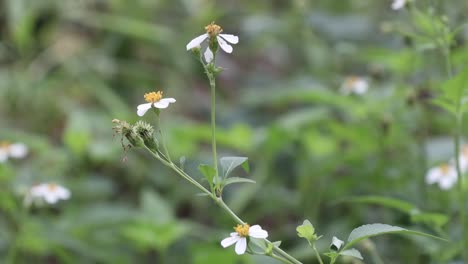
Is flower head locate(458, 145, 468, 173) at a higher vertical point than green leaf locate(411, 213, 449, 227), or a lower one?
higher

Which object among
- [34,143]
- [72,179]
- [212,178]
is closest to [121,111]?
[72,179]

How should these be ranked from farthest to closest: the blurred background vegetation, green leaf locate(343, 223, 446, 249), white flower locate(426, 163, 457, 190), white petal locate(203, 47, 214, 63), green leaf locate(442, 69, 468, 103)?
the blurred background vegetation
white flower locate(426, 163, 457, 190)
green leaf locate(442, 69, 468, 103)
white petal locate(203, 47, 214, 63)
green leaf locate(343, 223, 446, 249)

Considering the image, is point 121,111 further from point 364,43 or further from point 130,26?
point 364,43

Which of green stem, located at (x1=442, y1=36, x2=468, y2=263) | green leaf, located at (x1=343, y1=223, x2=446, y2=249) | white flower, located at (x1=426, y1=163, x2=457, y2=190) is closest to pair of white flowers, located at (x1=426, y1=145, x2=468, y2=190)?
white flower, located at (x1=426, y1=163, x2=457, y2=190)

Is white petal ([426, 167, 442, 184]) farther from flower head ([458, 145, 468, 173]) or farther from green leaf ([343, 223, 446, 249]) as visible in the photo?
green leaf ([343, 223, 446, 249])

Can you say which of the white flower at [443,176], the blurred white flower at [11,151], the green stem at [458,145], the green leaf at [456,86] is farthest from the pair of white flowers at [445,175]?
the blurred white flower at [11,151]

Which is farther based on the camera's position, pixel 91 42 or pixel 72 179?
pixel 91 42
